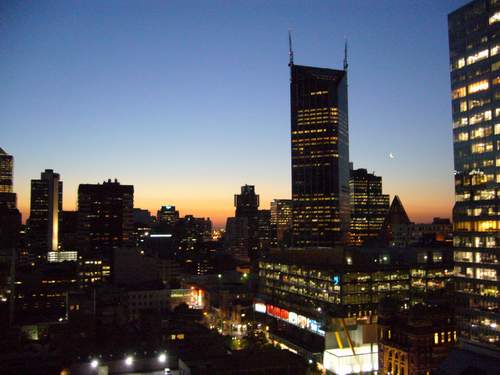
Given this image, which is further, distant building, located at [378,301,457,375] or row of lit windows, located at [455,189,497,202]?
distant building, located at [378,301,457,375]

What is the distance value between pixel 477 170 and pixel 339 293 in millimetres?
51163

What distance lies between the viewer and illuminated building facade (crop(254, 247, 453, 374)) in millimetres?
104438

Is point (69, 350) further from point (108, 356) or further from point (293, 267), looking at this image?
point (293, 267)

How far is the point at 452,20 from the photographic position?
9056 centimetres

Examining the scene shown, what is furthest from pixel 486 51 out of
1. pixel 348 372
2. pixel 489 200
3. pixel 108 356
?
pixel 108 356

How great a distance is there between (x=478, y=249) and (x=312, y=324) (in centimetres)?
4784

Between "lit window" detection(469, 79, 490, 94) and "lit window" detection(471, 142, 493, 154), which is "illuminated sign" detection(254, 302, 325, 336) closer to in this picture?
"lit window" detection(471, 142, 493, 154)

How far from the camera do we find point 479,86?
8456cm

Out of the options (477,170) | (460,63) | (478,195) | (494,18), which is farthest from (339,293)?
(494,18)

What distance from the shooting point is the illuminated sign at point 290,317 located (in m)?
119

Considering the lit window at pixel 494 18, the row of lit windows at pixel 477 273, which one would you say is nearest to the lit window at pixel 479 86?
the lit window at pixel 494 18

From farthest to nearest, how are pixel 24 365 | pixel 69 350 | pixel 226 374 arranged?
1. pixel 69 350
2. pixel 24 365
3. pixel 226 374

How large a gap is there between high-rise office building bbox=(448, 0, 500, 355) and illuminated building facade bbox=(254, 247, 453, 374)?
87.5 ft

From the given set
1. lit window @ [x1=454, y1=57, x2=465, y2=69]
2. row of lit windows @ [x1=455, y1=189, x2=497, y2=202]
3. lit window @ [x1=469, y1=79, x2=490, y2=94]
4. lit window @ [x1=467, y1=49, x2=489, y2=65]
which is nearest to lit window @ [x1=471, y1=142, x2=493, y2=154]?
row of lit windows @ [x1=455, y1=189, x2=497, y2=202]
